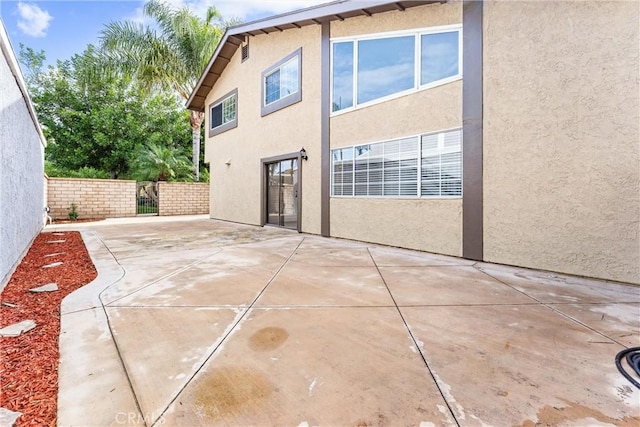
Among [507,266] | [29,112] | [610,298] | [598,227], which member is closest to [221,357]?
[610,298]

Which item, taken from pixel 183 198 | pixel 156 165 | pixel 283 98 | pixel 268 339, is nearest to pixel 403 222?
pixel 268 339

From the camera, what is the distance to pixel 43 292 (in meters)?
3.64

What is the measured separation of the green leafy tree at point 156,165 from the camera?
670 inches

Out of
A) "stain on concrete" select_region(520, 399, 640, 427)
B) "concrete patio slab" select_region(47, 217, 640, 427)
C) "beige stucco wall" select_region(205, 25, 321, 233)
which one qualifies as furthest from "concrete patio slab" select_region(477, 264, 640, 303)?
"beige stucco wall" select_region(205, 25, 321, 233)

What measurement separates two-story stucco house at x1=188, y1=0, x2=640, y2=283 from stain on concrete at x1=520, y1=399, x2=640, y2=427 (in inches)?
144

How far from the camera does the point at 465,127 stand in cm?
578

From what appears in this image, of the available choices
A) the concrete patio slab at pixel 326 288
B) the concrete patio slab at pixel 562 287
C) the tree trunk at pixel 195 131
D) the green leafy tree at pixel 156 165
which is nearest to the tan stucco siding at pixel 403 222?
the concrete patio slab at pixel 562 287

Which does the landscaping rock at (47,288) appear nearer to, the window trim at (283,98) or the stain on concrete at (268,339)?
the stain on concrete at (268,339)

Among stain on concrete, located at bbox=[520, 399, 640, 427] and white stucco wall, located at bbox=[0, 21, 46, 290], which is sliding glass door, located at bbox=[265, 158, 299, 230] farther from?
stain on concrete, located at bbox=[520, 399, 640, 427]

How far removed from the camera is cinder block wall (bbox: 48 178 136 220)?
13.5 meters

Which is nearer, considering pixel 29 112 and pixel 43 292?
pixel 43 292

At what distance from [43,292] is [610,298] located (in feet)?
23.0

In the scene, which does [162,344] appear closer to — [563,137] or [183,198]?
[563,137]

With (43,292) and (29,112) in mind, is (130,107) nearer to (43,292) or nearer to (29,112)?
(29,112)
